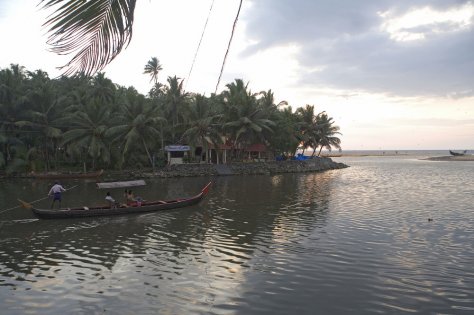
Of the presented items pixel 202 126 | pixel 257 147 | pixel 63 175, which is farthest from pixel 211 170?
pixel 63 175

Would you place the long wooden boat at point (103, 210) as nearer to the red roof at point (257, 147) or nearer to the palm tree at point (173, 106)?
the palm tree at point (173, 106)

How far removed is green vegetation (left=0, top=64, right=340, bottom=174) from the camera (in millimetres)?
39062

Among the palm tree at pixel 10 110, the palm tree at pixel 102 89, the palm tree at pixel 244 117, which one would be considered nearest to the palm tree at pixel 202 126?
the palm tree at pixel 244 117

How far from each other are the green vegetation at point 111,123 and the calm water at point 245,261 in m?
20.2

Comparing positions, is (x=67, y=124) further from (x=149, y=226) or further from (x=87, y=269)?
(x=87, y=269)

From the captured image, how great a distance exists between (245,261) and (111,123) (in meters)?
33.5

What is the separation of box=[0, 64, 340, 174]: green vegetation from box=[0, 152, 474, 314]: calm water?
66.2 ft

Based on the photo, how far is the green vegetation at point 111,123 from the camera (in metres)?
39.1

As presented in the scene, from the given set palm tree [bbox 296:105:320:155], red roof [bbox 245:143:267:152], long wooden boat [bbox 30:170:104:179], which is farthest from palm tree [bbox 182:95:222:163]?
palm tree [bbox 296:105:320:155]

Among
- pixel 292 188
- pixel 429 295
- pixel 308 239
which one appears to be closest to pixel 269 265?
pixel 308 239

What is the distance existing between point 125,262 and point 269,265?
15.4ft

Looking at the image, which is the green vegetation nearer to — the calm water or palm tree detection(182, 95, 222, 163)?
palm tree detection(182, 95, 222, 163)

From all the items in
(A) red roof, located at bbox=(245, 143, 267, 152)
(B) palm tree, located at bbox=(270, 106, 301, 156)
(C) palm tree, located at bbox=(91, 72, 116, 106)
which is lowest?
(A) red roof, located at bbox=(245, 143, 267, 152)

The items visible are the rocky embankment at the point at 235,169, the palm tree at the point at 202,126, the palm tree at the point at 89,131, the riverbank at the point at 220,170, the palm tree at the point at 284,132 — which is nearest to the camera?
the palm tree at the point at 89,131
